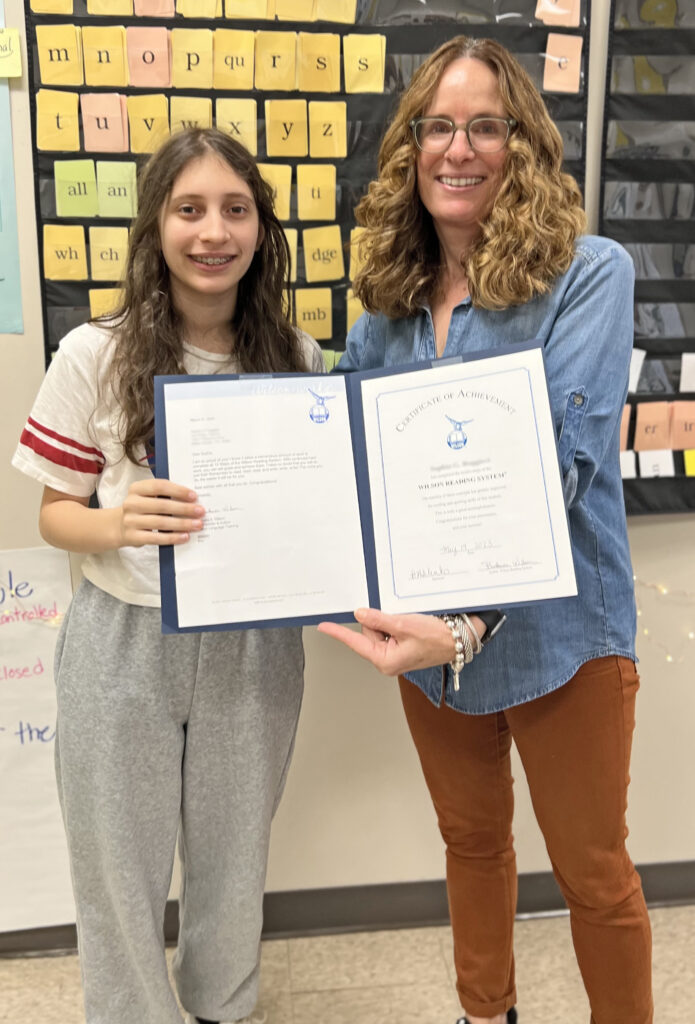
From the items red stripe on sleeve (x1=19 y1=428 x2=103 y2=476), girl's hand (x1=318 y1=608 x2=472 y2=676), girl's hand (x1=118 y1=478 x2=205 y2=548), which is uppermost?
red stripe on sleeve (x1=19 y1=428 x2=103 y2=476)

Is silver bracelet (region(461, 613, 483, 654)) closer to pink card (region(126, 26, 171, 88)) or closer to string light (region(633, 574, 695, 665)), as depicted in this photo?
string light (region(633, 574, 695, 665))

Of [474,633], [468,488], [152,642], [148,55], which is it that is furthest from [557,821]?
[148,55]

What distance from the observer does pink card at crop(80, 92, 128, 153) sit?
1606 millimetres

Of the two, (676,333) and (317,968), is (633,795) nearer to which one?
(317,968)

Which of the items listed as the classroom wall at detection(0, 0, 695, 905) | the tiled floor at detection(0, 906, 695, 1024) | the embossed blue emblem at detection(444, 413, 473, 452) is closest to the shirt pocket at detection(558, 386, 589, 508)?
the embossed blue emblem at detection(444, 413, 473, 452)

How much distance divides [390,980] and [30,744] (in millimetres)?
913

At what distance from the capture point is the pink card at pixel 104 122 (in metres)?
1.61

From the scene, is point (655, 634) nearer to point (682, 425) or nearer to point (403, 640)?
point (682, 425)

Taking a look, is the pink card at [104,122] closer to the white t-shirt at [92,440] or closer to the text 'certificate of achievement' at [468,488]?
the white t-shirt at [92,440]

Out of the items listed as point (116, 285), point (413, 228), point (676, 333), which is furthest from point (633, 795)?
point (116, 285)

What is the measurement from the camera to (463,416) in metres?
1.15

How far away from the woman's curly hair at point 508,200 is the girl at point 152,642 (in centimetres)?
20

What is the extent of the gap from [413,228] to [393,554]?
1.84ft

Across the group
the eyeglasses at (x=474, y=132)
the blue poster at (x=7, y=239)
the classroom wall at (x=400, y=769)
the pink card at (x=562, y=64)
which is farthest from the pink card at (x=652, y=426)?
the blue poster at (x=7, y=239)
